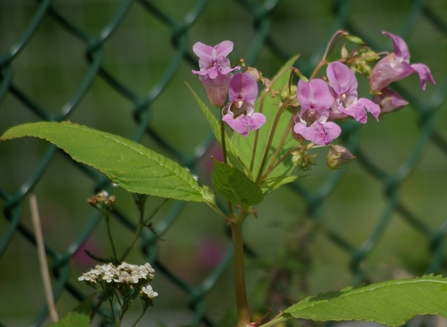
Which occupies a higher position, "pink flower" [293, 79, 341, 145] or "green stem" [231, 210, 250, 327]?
"pink flower" [293, 79, 341, 145]

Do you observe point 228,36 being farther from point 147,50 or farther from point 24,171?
point 24,171

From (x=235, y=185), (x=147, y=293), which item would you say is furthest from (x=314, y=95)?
(x=147, y=293)

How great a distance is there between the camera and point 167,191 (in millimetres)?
614

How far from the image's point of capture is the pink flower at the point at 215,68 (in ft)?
1.93

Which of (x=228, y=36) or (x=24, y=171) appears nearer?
(x=24, y=171)

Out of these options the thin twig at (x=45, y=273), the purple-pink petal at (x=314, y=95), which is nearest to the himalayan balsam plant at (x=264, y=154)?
the purple-pink petal at (x=314, y=95)

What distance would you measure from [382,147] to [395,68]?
2331mm

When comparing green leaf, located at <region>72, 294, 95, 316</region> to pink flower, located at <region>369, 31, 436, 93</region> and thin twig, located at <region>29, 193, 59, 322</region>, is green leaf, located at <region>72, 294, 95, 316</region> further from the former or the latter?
pink flower, located at <region>369, 31, 436, 93</region>

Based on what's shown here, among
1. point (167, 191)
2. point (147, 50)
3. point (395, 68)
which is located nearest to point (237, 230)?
point (167, 191)

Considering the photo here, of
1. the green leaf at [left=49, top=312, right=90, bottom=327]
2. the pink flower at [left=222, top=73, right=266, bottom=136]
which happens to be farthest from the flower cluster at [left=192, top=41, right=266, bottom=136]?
the green leaf at [left=49, top=312, right=90, bottom=327]

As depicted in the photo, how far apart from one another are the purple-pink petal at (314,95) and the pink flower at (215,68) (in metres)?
0.07

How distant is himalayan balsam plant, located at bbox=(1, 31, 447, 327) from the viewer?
573 millimetres

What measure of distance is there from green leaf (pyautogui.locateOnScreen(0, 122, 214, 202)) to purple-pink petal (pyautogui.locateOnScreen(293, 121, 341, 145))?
12 centimetres

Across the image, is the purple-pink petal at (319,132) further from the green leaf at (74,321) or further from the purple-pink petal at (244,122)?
the green leaf at (74,321)
